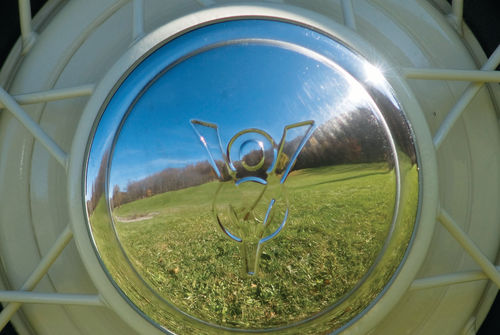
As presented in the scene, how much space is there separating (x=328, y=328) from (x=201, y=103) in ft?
2.26

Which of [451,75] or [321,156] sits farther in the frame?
[451,75]

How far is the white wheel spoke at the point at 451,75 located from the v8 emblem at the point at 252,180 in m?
0.36

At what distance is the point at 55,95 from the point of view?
48.7 inches

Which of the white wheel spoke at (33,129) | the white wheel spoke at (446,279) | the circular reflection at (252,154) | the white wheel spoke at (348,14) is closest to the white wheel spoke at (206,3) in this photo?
the white wheel spoke at (348,14)

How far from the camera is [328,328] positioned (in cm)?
117

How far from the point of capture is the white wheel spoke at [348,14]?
1.25 metres

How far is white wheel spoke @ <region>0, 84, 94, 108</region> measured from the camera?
1.22m

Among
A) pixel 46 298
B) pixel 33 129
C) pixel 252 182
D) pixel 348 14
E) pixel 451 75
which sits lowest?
pixel 46 298

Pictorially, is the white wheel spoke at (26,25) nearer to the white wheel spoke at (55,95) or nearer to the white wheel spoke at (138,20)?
the white wheel spoke at (55,95)

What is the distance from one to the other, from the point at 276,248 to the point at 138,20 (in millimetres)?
774

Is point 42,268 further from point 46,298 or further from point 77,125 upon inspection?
point 77,125

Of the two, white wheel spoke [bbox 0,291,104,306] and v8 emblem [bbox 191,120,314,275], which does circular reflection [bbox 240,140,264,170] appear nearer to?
v8 emblem [bbox 191,120,314,275]

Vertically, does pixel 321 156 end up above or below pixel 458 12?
below

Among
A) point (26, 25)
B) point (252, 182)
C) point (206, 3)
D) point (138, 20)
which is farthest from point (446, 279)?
point (26, 25)
